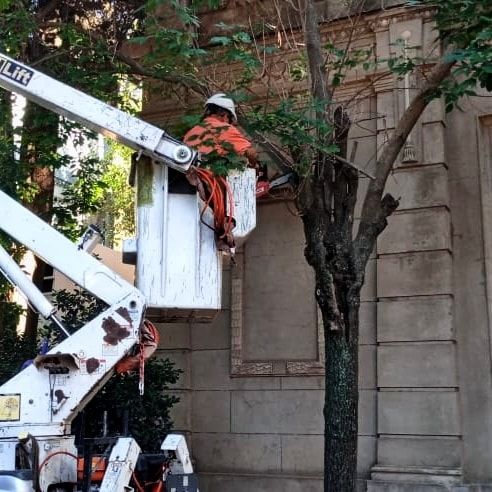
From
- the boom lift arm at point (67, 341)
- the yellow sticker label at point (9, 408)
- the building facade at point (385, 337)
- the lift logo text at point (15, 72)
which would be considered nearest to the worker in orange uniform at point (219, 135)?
the boom lift arm at point (67, 341)

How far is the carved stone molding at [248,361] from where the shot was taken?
9789 millimetres

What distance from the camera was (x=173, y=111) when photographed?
11281 millimetres

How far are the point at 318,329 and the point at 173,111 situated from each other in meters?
4.06

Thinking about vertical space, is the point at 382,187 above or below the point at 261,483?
above

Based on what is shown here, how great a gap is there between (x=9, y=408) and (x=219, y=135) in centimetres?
255

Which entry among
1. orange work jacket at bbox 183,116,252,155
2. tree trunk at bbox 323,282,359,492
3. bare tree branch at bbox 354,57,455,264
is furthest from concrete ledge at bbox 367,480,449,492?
orange work jacket at bbox 183,116,252,155

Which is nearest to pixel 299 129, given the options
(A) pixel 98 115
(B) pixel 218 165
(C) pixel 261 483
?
(B) pixel 218 165

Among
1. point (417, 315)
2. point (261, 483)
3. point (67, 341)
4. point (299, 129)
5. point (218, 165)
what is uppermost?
point (299, 129)

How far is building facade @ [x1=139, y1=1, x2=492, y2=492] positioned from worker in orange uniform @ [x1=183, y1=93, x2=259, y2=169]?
3.60 metres

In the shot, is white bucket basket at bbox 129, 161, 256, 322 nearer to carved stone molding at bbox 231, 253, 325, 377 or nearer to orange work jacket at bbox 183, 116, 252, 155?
orange work jacket at bbox 183, 116, 252, 155

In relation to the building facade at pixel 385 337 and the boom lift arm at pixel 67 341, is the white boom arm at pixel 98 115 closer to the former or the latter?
the boom lift arm at pixel 67 341

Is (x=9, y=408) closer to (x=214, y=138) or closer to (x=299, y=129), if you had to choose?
(x=214, y=138)

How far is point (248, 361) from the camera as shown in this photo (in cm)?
1027

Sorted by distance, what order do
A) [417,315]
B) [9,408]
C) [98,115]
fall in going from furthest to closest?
[417,315]
[98,115]
[9,408]
